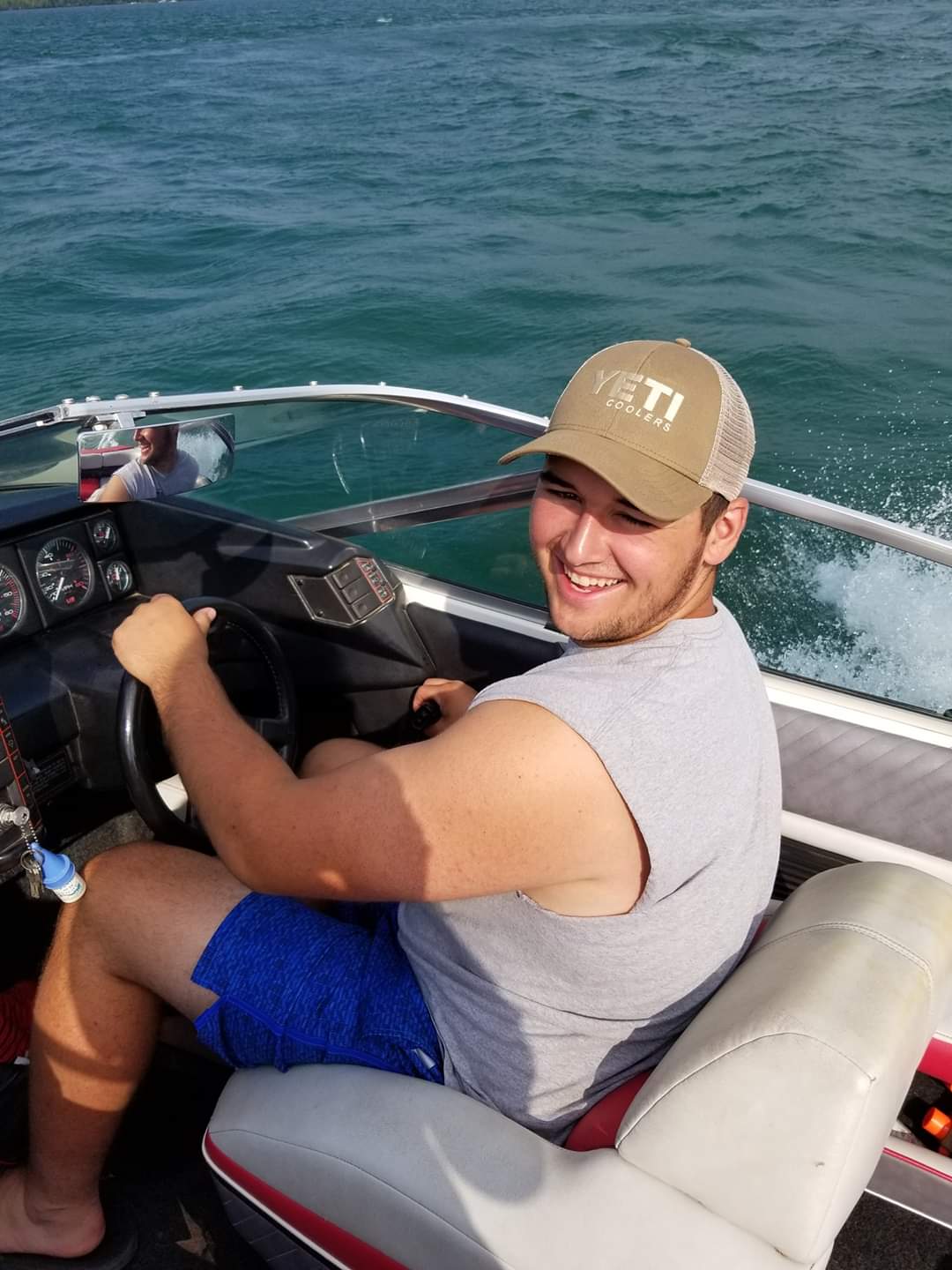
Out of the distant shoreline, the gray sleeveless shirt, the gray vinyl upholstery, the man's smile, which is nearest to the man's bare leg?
the gray sleeveless shirt

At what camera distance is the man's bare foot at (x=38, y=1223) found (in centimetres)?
163

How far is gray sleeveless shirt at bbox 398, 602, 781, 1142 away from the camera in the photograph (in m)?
1.14

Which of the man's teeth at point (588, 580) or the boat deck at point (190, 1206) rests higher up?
the man's teeth at point (588, 580)

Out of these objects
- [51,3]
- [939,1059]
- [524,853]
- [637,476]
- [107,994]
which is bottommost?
[939,1059]

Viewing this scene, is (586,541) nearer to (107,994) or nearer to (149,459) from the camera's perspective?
(107,994)

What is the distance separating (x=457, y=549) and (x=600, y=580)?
137 centimetres

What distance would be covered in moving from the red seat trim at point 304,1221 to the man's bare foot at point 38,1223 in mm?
446

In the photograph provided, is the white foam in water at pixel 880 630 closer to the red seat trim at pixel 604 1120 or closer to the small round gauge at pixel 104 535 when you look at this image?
the small round gauge at pixel 104 535

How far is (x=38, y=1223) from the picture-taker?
1638 mm

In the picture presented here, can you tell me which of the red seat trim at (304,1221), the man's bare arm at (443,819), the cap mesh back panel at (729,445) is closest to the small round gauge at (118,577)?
the man's bare arm at (443,819)

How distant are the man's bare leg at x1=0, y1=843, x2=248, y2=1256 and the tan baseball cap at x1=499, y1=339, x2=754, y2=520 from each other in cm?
81

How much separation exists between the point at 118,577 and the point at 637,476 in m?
1.58

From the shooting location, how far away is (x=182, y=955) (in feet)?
4.92

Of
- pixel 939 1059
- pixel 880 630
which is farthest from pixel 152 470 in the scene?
pixel 880 630
